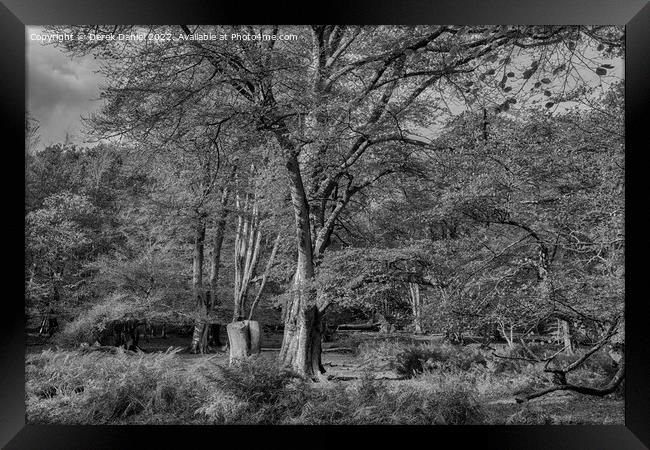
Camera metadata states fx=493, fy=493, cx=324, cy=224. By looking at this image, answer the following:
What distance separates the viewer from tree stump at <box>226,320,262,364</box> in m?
6.07

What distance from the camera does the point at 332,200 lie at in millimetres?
6375

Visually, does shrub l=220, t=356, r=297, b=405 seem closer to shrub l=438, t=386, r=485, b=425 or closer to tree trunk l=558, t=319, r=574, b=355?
shrub l=438, t=386, r=485, b=425

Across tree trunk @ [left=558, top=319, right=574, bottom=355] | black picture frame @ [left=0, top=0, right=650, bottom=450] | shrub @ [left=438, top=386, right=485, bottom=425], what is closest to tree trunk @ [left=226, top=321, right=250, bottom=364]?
black picture frame @ [left=0, top=0, right=650, bottom=450]

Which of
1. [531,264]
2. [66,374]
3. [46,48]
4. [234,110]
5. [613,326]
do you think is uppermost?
[46,48]

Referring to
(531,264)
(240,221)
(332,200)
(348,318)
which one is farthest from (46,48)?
(531,264)

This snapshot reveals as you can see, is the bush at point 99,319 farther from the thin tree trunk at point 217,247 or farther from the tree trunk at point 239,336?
the tree trunk at point 239,336

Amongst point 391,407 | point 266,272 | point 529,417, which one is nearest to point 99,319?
point 266,272

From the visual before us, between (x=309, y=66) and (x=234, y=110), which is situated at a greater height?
(x=309, y=66)

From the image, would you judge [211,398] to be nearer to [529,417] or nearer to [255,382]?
[255,382]

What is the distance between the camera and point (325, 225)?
626 centimetres
